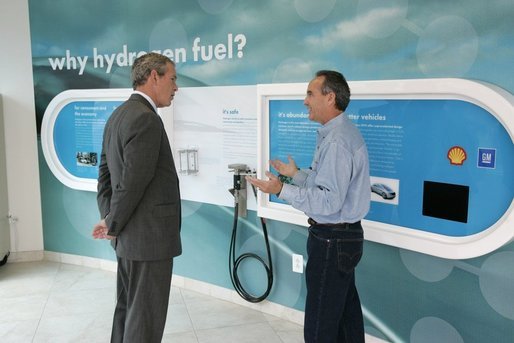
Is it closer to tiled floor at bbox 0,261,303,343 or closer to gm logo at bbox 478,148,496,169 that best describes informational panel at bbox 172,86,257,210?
tiled floor at bbox 0,261,303,343

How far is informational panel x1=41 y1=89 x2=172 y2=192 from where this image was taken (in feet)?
13.5

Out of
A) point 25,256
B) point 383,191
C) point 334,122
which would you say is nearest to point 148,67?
point 334,122

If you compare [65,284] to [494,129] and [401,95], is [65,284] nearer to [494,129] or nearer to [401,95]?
[401,95]

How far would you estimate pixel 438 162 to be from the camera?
2.36 meters

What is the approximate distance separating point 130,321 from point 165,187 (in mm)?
699

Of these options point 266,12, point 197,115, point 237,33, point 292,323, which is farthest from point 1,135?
point 292,323

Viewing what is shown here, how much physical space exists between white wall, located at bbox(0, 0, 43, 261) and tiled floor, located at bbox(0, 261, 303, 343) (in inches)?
19.7

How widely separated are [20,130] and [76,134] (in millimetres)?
616

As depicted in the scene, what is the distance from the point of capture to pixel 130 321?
7.73ft

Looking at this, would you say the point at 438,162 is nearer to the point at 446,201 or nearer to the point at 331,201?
the point at 446,201

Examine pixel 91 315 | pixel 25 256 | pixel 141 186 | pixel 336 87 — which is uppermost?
pixel 336 87

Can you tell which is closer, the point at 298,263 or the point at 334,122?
the point at 334,122

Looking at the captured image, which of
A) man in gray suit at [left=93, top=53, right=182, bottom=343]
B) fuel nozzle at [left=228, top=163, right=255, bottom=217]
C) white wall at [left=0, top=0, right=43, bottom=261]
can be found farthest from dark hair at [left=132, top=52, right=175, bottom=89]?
white wall at [left=0, top=0, right=43, bottom=261]

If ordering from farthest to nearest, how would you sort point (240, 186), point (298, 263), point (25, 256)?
1. point (25, 256)
2. point (240, 186)
3. point (298, 263)
